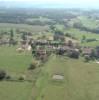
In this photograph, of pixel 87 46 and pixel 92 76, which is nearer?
pixel 92 76

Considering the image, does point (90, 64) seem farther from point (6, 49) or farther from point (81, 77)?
point (6, 49)

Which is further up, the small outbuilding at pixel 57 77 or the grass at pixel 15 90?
the grass at pixel 15 90

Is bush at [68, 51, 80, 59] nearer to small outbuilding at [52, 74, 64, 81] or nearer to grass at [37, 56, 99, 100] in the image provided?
grass at [37, 56, 99, 100]

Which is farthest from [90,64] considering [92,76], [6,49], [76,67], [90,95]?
[6,49]

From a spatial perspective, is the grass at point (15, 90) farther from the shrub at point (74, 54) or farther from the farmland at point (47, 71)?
the shrub at point (74, 54)

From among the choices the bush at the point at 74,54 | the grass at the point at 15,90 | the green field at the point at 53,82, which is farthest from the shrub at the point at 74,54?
the grass at the point at 15,90

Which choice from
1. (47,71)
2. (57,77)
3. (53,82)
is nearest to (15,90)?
(53,82)

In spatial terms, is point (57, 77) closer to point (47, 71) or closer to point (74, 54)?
point (47, 71)

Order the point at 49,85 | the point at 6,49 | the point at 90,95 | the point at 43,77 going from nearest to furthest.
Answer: the point at 90,95 → the point at 49,85 → the point at 43,77 → the point at 6,49
